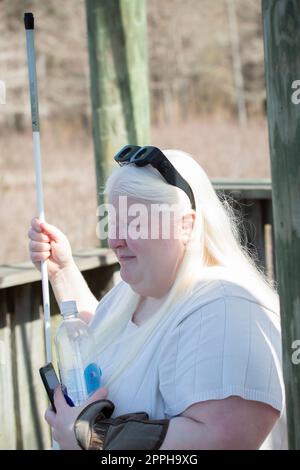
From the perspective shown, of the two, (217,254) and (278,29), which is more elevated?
(278,29)

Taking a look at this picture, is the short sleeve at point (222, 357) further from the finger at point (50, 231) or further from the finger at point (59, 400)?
the finger at point (50, 231)

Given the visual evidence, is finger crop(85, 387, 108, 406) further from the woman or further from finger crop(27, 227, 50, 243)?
finger crop(27, 227, 50, 243)

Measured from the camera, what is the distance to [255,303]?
6.62ft

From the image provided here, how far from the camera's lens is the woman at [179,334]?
1860 millimetres

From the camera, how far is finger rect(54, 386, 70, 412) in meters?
2.04

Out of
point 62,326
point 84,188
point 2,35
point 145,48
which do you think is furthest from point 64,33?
point 62,326

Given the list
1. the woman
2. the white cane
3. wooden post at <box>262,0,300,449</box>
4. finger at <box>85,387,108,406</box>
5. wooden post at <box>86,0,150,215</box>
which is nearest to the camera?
wooden post at <box>262,0,300,449</box>

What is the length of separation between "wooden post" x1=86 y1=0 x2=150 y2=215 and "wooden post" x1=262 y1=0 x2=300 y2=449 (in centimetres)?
183

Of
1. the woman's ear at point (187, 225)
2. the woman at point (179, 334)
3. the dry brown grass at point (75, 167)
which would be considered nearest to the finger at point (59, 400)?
the woman at point (179, 334)

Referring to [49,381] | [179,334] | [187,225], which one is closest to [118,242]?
[187,225]

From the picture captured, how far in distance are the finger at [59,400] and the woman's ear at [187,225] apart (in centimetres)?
52

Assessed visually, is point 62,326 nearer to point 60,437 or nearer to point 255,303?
point 60,437

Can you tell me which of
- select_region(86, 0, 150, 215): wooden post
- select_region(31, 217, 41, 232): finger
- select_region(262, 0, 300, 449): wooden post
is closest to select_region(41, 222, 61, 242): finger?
select_region(31, 217, 41, 232): finger
